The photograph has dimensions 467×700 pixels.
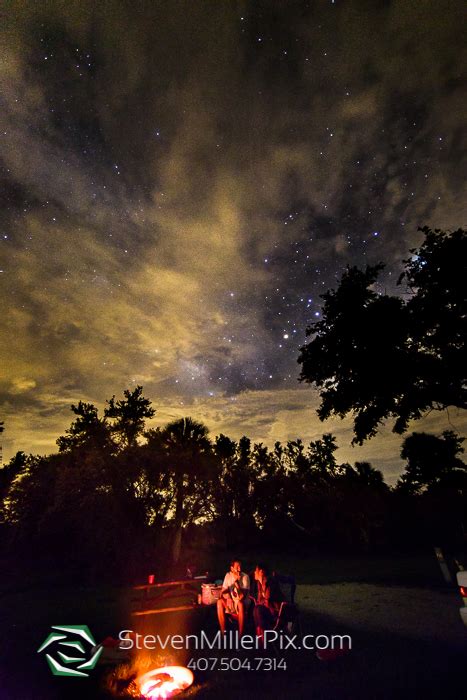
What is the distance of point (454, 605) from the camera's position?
1065 cm

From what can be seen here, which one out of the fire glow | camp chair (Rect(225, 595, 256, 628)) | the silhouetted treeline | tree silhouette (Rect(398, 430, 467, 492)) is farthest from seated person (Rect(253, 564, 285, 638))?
tree silhouette (Rect(398, 430, 467, 492))

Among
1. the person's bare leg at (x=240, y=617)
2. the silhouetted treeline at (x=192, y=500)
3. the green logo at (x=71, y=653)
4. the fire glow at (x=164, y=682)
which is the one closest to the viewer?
the fire glow at (x=164, y=682)

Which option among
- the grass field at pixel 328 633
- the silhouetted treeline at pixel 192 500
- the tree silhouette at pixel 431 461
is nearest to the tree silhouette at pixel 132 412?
the silhouetted treeline at pixel 192 500

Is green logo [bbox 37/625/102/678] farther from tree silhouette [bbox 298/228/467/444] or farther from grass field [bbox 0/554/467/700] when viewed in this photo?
tree silhouette [bbox 298/228/467/444]

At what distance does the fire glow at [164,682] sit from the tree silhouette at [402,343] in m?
13.2

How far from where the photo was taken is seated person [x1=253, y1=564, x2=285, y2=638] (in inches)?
293

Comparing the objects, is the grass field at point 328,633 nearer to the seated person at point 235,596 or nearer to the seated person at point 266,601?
the seated person at point 266,601

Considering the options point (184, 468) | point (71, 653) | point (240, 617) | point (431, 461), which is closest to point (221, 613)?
point (240, 617)

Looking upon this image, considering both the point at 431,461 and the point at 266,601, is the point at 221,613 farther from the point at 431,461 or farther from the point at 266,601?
the point at 431,461

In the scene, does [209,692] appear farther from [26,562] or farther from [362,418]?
[26,562]

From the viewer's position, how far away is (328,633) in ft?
27.6

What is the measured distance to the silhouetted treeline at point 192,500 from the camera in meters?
24.0

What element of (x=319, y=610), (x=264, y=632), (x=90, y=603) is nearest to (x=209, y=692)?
(x=264, y=632)

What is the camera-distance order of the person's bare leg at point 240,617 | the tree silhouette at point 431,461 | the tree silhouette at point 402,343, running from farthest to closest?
the tree silhouette at point 431,461 < the tree silhouette at point 402,343 < the person's bare leg at point 240,617
